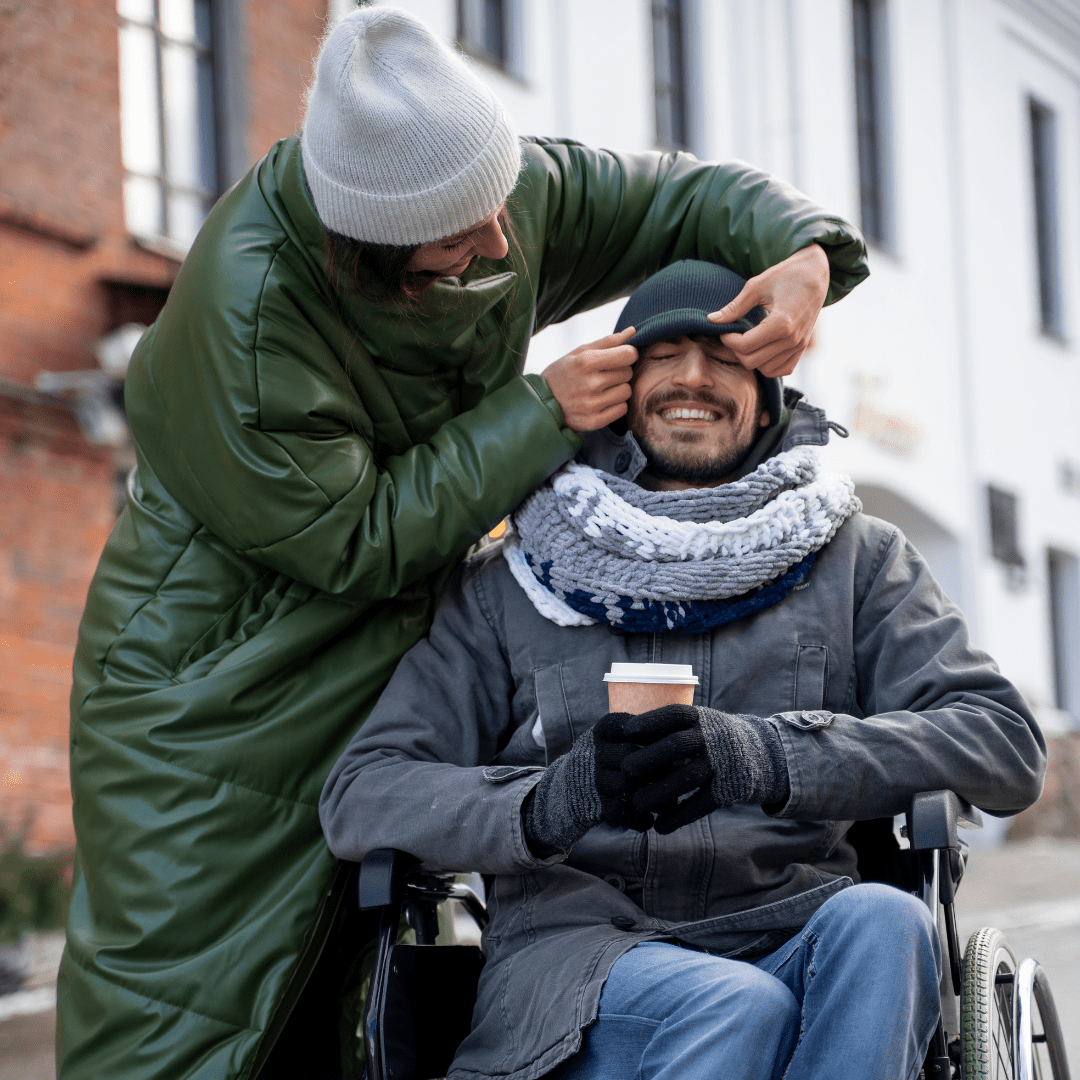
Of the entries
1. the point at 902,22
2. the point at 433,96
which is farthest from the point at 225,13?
the point at 902,22

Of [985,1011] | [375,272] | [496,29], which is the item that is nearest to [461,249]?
[375,272]

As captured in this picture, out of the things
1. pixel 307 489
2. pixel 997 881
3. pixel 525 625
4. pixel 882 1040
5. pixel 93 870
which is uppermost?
pixel 307 489

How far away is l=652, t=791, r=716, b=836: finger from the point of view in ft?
6.44

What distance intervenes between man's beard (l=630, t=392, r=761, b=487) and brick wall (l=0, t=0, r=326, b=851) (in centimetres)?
446

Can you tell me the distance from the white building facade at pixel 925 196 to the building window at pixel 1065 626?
0.08 feet

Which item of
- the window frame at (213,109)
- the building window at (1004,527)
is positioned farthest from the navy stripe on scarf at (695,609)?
the building window at (1004,527)

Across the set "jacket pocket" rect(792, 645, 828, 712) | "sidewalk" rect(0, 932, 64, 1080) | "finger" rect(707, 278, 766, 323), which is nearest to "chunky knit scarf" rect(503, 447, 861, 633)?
"jacket pocket" rect(792, 645, 828, 712)

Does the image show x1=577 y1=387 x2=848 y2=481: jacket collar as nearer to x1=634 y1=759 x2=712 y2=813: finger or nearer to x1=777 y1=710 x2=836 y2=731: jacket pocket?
x1=777 y1=710 x2=836 y2=731: jacket pocket

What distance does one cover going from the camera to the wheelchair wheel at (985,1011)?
6.21 feet

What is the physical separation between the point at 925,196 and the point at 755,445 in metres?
11.2

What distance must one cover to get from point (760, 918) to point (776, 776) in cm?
29

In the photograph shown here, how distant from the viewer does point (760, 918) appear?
219 cm

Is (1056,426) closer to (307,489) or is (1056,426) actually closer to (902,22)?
(902,22)

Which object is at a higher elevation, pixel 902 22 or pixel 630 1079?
pixel 902 22
